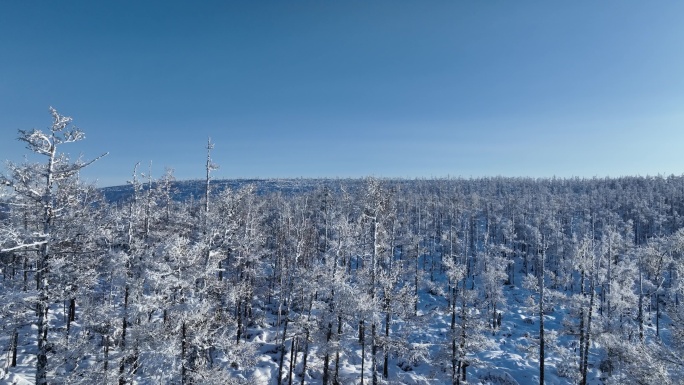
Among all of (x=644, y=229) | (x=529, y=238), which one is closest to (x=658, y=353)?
(x=529, y=238)

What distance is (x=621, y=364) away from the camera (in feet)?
77.0

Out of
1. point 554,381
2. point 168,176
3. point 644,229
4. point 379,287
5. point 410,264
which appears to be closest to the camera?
point 379,287

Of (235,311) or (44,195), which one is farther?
(235,311)

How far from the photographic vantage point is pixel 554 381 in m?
31.8

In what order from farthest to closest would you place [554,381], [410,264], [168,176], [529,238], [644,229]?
[644,229] < [529,238] < [410,264] < [168,176] < [554,381]

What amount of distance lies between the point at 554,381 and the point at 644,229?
87.1m

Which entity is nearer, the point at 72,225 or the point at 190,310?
the point at 72,225

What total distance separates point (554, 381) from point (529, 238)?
190 ft

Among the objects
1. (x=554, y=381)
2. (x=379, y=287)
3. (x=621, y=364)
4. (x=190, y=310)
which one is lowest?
(x=554, y=381)

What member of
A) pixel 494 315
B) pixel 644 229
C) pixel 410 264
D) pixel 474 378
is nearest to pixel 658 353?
pixel 474 378

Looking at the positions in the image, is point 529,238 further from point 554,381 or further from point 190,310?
point 190,310

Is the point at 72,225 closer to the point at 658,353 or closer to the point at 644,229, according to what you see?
the point at 658,353

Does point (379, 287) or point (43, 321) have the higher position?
point (43, 321)

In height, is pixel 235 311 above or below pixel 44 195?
below
